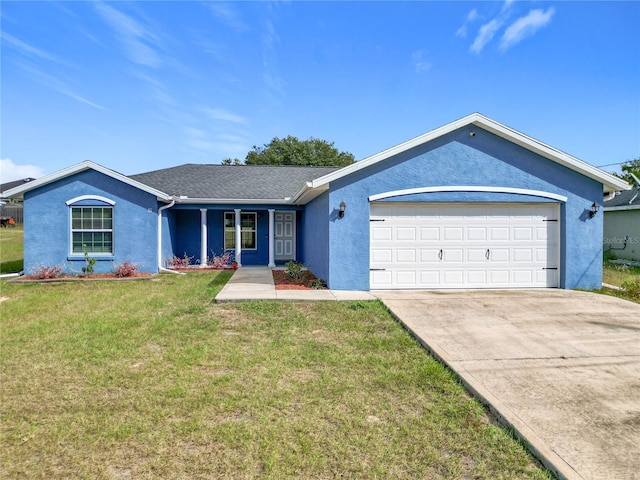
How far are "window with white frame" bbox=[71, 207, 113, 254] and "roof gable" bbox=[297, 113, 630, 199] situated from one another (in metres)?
7.92

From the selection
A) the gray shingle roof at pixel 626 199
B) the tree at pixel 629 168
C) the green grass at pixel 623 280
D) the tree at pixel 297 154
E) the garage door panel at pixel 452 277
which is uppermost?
the tree at pixel 297 154

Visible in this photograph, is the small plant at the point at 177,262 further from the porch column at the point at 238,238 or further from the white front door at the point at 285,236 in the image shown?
the white front door at the point at 285,236

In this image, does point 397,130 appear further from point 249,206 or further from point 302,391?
point 302,391

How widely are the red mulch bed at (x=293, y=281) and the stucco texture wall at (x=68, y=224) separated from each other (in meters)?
4.74

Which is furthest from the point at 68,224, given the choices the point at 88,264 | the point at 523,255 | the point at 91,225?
the point at 523,255

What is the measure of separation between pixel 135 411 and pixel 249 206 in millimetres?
12115

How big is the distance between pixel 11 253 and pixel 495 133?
23.1 meters

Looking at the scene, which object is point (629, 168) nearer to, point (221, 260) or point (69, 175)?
point (221, 260)

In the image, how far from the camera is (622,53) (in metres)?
14.2

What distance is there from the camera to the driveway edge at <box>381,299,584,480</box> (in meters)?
2.59

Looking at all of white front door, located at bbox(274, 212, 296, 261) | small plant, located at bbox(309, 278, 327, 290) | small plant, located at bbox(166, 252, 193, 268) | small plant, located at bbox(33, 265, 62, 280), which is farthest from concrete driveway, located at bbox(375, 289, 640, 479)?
small plant, located at bbox(33, 265, 62, 280)

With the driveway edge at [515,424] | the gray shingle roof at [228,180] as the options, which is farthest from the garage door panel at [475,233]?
the gray shingle roof at [228,180]

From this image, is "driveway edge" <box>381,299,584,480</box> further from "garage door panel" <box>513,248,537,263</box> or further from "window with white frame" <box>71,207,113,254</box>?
"window with white frame" <box>71,207,113,254</box>

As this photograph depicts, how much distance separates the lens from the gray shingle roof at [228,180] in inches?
597
